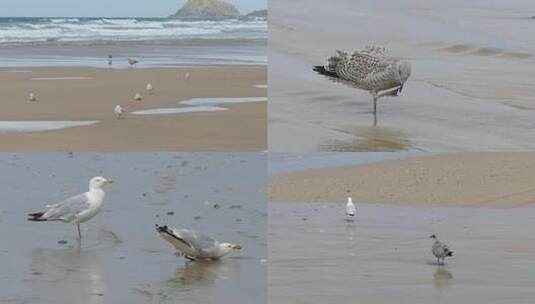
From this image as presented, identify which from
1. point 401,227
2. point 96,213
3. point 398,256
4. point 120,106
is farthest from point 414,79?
point 96,213

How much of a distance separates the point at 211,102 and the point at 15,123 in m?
1.76

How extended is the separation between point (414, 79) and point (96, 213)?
3.76 meters

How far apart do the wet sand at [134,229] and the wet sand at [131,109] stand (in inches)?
12.2

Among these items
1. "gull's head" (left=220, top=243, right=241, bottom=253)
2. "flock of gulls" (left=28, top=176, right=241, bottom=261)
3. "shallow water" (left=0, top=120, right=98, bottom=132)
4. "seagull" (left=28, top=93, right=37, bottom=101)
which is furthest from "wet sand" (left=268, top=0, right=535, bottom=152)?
"gull's head" (left=220, top=243, right=241, bottom=253)

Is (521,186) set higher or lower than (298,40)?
lower

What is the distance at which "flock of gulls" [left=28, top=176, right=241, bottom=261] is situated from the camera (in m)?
4.62

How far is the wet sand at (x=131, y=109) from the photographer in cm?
756

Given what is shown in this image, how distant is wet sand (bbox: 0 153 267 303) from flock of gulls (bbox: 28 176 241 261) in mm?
49

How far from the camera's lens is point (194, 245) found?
4602 mm

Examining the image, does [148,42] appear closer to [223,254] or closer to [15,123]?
[15,123]

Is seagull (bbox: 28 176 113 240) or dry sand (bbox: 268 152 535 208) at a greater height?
seagull (bbox: 28 176 113 240)

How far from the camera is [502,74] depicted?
8781 millimetres

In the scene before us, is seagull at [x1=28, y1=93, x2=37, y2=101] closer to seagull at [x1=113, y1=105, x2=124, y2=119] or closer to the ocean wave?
seagull at [x1=113, y1=105, x2=124, y2=119]

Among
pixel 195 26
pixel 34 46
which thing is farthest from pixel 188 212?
pixel 195 26
